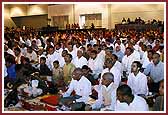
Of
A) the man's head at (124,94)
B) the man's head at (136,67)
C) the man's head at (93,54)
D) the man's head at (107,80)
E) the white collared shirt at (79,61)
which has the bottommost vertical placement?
the man's head at (124,94)

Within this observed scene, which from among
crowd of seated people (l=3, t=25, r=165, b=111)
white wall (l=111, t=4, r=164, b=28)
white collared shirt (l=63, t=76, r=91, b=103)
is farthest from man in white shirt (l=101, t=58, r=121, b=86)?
white wall (l=111, t=4, r=164, b=28)

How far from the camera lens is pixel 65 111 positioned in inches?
69.1

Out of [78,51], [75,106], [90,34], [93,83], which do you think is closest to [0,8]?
[75,106]

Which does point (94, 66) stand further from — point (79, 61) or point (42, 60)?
point (42, 60)

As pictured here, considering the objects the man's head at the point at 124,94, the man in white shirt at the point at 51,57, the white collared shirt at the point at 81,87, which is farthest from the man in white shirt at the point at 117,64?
the man's head at the point at 124,94

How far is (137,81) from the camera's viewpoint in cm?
265

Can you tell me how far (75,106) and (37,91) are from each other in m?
0.73

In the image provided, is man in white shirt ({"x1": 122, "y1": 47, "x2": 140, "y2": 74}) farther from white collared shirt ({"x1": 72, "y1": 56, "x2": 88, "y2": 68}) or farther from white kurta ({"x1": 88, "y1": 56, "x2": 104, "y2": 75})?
white collared shirt ({"x1": 72, "y1": 56, "x2": 88, "y2": 68})

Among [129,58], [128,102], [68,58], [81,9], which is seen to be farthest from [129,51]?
[128,102]

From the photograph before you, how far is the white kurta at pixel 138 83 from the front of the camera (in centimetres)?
256

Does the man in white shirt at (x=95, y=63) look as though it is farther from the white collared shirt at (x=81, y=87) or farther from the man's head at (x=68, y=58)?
the white collared shirt at (x=81, y=87)

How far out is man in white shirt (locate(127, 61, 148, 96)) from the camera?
2.57 meters

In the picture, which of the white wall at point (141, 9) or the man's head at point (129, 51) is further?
the man's head at point (129, 51)

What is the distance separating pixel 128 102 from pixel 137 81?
0.77m
